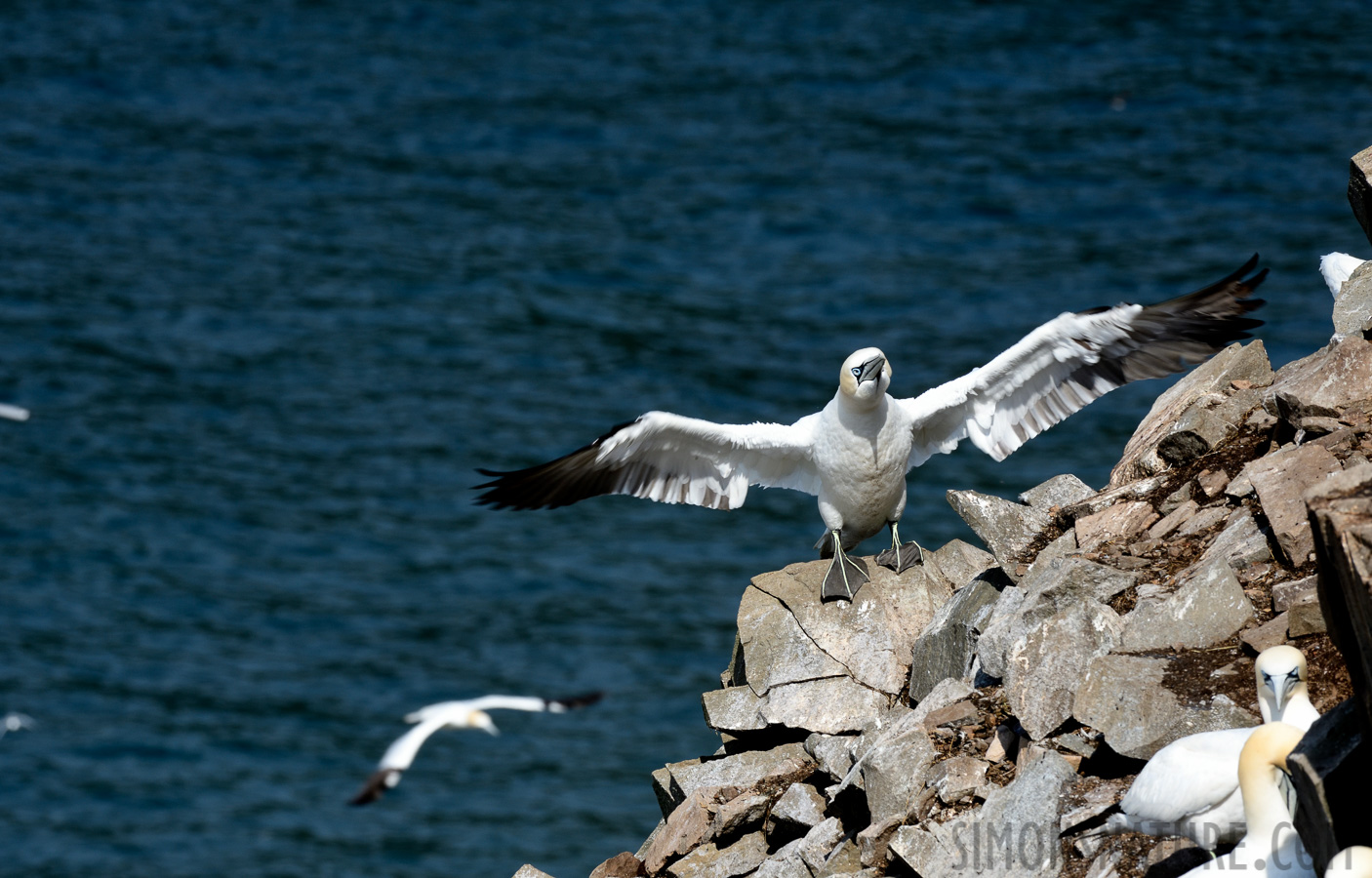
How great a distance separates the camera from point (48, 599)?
2739 centimetres

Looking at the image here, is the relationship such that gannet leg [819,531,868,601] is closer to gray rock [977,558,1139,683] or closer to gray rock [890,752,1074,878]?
gray rock [977,558,1139,683]

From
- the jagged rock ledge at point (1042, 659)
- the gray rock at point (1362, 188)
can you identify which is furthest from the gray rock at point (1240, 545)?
the gray rock at point (1362, 188)

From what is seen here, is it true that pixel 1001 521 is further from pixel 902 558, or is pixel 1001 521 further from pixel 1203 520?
pixel 1203 520

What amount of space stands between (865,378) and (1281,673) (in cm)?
434

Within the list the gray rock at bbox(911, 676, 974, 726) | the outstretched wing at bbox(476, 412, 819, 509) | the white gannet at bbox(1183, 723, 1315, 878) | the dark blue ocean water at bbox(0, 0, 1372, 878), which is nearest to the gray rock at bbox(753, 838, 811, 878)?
the gray rock at bbox(911, 676, 974, 726)

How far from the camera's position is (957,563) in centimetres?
991

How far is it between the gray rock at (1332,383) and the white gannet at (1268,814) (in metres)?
2.87

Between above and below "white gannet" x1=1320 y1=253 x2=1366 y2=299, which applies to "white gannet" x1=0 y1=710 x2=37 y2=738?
below

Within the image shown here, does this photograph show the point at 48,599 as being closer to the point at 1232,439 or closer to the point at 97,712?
the point at 97,712

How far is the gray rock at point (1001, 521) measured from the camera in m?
9.08

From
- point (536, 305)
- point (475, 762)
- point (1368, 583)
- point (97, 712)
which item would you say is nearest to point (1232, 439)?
point (1368, 583)

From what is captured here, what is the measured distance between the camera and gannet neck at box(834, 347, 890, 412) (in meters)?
9.87

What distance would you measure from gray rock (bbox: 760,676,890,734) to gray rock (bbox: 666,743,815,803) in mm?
178

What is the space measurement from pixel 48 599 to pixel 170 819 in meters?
5.71
